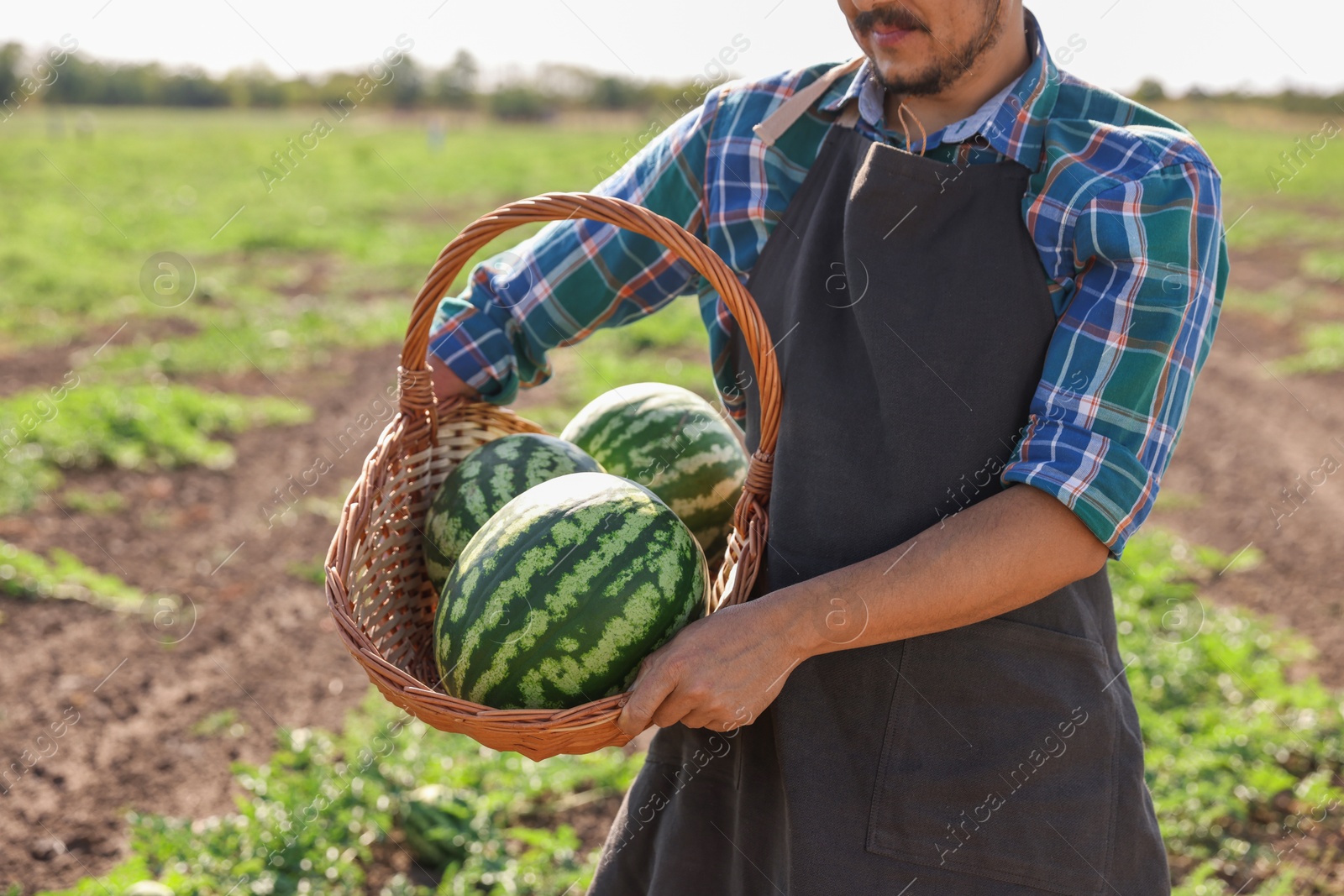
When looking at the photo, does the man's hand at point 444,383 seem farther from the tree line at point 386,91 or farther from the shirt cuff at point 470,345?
the tree line at point 386,91

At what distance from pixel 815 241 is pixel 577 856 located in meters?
2.19

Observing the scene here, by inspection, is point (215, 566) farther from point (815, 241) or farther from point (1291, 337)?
point (1291, 337)

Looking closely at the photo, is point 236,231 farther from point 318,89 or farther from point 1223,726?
point 318,89

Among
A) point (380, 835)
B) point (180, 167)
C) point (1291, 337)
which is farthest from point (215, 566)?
point (180, 167)

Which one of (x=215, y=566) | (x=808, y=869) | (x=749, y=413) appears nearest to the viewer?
(x=808, y=869)

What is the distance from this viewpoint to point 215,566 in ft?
16.1

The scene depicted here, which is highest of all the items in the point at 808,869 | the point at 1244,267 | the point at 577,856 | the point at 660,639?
the point at 660,639

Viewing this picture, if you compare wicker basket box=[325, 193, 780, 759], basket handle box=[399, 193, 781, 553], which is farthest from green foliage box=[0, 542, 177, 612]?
basket handle box=[399, 193, 781, 553]

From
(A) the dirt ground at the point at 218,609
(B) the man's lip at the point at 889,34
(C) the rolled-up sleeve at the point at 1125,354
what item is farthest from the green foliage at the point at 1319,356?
(B) the man's lip at the point at 889,34

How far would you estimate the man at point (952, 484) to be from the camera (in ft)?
4.90

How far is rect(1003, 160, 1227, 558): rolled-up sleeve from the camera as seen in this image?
1.48m

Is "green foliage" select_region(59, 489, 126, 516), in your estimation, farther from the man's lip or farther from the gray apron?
the man's lip

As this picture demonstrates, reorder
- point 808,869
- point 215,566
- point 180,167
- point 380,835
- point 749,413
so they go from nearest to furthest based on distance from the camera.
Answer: point 808,869 → point 749,413 → point 380,835 → point 215,566 → point 180,167

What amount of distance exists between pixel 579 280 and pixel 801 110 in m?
0.55
